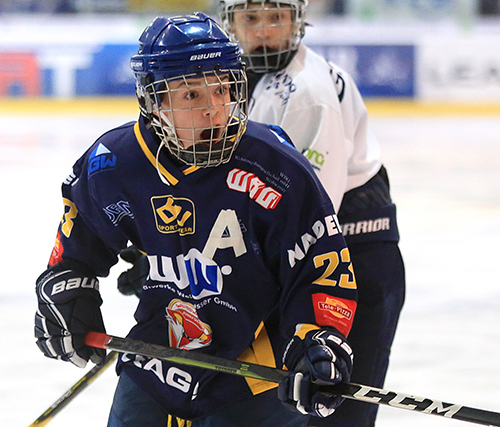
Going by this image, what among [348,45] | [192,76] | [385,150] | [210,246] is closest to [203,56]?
[192,76]

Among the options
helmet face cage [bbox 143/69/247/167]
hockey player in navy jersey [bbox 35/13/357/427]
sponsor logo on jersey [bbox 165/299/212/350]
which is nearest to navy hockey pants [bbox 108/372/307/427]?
hockey player in navy jersey [bbox 35/13/357/427]

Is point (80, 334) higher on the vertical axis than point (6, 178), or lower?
higher

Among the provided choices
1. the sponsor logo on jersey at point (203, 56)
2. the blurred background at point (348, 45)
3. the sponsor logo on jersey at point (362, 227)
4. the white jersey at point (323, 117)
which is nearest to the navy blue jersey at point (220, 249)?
the sponsor logo on jersey at point (203, 56)

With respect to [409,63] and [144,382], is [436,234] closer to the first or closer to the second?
[144,382]

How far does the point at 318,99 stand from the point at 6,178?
457 centimetres

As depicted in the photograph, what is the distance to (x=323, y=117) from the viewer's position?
1.92 metres

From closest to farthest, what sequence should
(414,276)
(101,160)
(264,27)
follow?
1. (101,160)
2. (264,27)
3. (414,276)

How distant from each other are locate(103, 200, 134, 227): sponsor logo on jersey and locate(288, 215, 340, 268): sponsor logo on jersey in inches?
13.1

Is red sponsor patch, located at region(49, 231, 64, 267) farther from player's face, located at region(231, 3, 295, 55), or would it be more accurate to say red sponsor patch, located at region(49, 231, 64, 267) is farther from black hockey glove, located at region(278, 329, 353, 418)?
player's face, located at region(231, 3, 295, 55)

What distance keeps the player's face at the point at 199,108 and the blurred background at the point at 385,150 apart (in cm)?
126

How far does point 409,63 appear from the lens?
9.74 meters

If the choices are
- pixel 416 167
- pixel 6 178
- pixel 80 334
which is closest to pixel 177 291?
pixel 80 334

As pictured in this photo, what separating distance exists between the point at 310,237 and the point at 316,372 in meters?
0.25

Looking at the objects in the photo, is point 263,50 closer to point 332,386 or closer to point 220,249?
point 220,249
